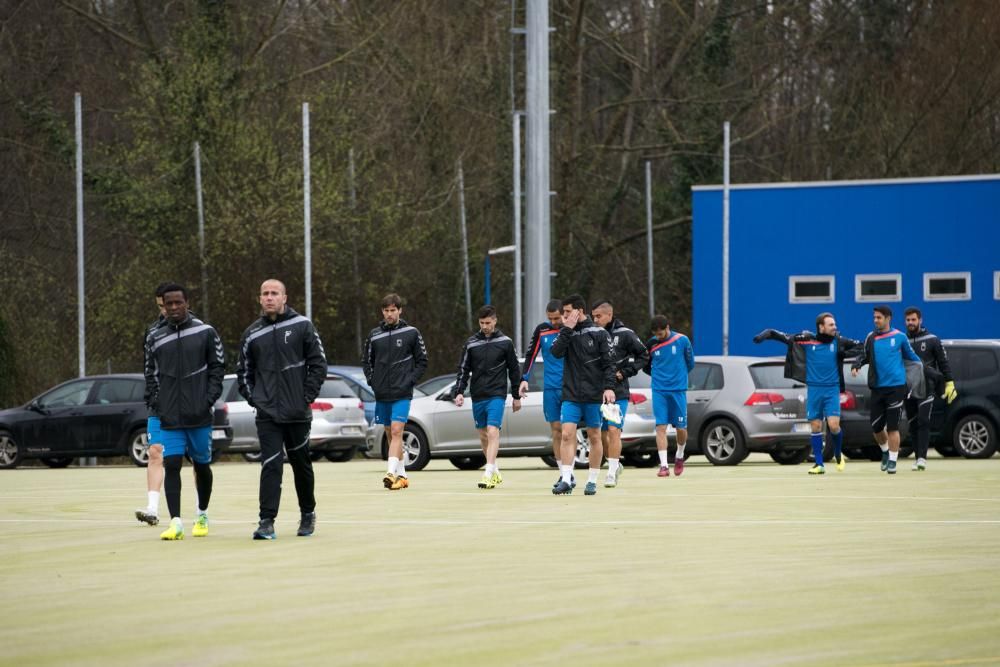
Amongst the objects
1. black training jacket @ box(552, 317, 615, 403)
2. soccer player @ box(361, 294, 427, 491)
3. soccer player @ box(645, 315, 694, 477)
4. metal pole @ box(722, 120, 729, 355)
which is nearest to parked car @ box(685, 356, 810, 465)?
soccer player @ box(645, 315, 694, 477)

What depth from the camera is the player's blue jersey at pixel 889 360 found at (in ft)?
77.6

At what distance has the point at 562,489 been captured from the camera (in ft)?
62.9

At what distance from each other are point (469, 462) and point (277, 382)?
14201mm

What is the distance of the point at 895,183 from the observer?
146 ft

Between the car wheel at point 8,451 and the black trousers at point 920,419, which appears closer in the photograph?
the black trousers at point 920,419

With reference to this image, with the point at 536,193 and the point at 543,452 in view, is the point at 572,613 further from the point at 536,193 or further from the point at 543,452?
the point at 536,193

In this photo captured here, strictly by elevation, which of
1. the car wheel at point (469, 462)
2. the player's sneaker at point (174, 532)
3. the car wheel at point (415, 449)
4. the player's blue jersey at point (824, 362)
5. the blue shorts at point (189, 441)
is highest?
the player's blue jersey at point (824, 362)

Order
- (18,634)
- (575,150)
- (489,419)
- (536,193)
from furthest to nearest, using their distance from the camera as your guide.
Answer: (575,150) → (536,193) → (489,419) → (18,634)

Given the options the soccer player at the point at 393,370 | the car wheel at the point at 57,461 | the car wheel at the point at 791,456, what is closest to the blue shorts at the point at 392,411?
the soccer player at the point at 393,370

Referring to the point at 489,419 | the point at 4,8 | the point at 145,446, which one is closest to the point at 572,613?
the point at 489,419

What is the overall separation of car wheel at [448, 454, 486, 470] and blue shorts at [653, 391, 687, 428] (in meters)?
4.58

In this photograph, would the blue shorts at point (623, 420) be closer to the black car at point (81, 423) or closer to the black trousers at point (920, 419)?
the black trousers at point (920, 419)

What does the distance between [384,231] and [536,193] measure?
14.4m

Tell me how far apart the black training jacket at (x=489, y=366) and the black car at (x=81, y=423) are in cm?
1023
